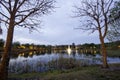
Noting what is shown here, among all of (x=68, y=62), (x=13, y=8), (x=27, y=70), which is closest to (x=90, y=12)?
(x=68, y=62)

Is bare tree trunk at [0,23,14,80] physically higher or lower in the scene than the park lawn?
higher

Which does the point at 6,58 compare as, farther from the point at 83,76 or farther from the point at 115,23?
the point at 115,23

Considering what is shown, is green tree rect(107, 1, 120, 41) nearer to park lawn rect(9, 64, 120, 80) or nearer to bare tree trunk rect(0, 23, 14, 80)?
park lawn rect(9, 64, 120, 80)

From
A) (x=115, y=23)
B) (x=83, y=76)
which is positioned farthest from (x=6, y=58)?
(x=115, y=23)

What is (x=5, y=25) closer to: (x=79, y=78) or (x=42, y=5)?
(x=42, y=5)

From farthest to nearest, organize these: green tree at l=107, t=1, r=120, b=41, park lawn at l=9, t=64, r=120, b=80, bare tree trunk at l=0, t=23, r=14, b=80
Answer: green tree at l=107, t=1, r=120, b=41 < park lawn at l=9, t=64, r=120, b=80 < bare tree trunk at l=0, t=23, r=14, b=80

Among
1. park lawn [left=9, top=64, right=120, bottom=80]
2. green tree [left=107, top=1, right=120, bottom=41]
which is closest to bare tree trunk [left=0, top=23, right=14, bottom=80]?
park lawn [left=9, top=64, right=120, bottom=80]

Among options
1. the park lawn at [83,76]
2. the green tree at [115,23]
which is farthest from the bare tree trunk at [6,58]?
the green tree at [115,23]

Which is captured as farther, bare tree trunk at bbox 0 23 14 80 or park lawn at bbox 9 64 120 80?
park lawn at bbox 9 64 120 80

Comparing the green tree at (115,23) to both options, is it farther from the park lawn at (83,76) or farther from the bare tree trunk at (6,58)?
the bare tree trunk at (6,58)

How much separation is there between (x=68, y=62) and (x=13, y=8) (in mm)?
18628

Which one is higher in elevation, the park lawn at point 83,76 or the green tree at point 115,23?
the green tree at point 115,23

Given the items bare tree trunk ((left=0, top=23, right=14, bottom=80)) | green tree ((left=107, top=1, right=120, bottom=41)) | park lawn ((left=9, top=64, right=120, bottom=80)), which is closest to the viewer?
bare tree trunk ((left=0, top=23, right=14, bottom=80))

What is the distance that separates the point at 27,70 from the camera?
2869cm
